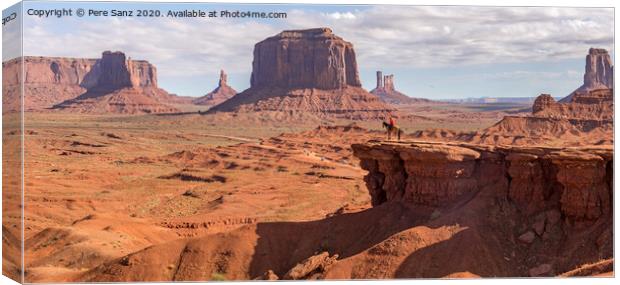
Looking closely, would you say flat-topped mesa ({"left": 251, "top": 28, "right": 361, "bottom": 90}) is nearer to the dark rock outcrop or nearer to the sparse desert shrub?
the dark rock outcrop

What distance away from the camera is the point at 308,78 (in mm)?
163000

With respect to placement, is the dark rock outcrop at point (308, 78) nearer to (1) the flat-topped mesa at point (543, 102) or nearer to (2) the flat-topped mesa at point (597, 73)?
(2) the flat-topped mesa at point (597, 73)

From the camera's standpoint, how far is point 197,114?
168 meters

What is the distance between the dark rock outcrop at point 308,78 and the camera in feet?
522

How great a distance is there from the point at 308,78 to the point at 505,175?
5378 inches

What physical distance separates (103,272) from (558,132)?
6377cm

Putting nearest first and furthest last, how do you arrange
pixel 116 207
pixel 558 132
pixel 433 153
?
pixel 433 153
pixel 116 207
pixel 558 132

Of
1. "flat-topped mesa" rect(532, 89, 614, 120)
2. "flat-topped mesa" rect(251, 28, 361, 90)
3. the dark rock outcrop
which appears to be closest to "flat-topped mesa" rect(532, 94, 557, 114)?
"flat-topped mesa" rect(532, 89, 614, 120)

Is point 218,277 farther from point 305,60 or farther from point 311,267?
point 305,60

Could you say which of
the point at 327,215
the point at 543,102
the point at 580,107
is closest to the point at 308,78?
the point at 543,102

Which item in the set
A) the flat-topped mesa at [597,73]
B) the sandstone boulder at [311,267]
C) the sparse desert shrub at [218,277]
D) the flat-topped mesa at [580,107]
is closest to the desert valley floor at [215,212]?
the sparse desert shrub at [218,277]

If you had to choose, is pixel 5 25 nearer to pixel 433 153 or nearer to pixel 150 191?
pixel 433 153

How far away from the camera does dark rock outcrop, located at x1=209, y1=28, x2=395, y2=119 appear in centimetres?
15925

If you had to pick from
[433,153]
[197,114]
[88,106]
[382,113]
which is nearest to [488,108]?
[382,113]
